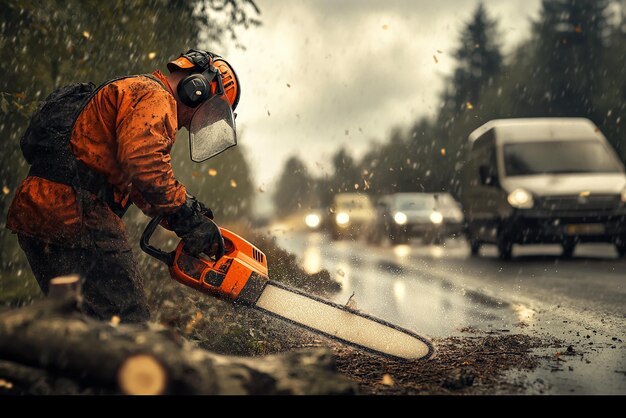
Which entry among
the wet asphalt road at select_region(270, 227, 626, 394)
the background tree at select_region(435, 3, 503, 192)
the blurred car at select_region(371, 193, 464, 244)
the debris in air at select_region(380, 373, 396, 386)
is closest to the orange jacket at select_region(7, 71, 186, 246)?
the debris in air at select_region(380, 373, 396, 386)

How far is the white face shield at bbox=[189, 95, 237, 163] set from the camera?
421 cm

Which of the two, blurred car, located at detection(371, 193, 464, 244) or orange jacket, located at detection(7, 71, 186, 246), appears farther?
blurred car, located at detection(371, 193, 464, 244)

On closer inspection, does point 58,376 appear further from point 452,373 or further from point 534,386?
point 534,386

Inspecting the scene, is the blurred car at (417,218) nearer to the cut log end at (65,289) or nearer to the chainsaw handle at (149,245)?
the chainsaw handle at (149,245)

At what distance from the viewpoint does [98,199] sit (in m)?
3.81

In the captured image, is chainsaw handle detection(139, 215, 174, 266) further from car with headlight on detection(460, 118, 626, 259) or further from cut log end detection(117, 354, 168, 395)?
car with headlight on detection(460, 118, 626, 259)

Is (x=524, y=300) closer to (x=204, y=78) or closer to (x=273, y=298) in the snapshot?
(x=273, y=298)

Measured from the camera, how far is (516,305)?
793 cm

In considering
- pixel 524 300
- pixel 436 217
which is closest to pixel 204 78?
pixel 524 300

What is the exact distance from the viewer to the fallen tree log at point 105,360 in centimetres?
283

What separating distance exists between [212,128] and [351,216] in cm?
2186

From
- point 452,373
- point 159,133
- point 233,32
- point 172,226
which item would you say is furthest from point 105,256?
point 233,32

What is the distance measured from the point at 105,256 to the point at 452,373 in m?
2.09

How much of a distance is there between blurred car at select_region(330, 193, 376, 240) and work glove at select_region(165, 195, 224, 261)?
1911 cm
